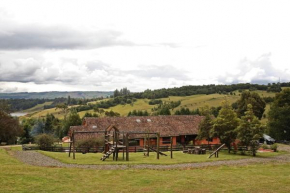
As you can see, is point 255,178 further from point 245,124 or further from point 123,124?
point 123,124

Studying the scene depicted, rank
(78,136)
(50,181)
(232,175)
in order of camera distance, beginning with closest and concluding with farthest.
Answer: (50,181) < (232,175) < (78,136)

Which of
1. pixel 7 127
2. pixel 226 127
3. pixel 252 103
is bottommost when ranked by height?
pixel 7 127

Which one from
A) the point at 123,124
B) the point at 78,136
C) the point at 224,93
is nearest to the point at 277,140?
the point at 123,124

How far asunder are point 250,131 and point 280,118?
77.8ft

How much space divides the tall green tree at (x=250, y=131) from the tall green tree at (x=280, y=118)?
887 inches

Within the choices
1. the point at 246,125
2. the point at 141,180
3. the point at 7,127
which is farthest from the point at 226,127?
the point at 7,127

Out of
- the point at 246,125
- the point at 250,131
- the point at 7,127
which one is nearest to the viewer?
the point at 250,131

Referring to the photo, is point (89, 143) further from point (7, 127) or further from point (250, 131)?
point (250, 131)

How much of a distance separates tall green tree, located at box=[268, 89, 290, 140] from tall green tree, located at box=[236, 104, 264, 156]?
73.9 feet

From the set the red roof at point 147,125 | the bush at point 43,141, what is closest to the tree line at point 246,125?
the red roof at point 147,125

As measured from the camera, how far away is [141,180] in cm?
2002

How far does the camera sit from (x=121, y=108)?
124500 mm

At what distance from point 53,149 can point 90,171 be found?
77.2 feet

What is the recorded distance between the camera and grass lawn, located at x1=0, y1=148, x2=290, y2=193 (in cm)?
1753
